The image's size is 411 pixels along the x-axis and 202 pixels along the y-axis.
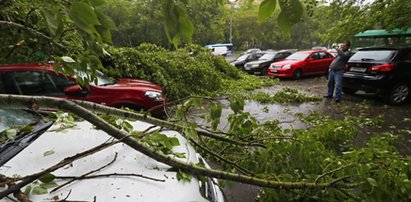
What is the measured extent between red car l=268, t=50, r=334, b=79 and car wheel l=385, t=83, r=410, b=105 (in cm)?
588

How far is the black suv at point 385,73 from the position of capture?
23.2 feet

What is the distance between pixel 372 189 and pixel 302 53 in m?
13.4

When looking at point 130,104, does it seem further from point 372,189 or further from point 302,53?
point 302,53

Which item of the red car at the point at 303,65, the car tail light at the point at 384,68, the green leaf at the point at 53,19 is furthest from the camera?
the red car at the point at 303,65

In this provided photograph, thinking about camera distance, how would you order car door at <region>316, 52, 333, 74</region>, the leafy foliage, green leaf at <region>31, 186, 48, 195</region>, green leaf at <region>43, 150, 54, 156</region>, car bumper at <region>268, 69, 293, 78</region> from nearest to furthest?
green leaf at <region>31, 186, 48, 195</region> < green leaf at <region>43, 150, 54, 156</region> < the leafy foliage < car bumper at <region>268, 69, 293, 78</region> < car door at <region>316, 52, 333, 74</region>

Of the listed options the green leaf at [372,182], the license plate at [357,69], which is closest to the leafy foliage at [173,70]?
the license plate at [357,69]

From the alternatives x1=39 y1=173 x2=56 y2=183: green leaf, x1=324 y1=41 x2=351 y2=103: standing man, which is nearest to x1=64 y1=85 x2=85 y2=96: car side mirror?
x1=39 y1=173 x2=56 y2=183: green leaf

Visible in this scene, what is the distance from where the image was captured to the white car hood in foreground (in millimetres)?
1632

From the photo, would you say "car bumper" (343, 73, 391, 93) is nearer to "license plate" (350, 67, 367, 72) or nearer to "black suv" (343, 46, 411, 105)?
"black suv" (343, 46, 411, 105)

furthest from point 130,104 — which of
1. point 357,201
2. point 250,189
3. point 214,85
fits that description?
point 214,85

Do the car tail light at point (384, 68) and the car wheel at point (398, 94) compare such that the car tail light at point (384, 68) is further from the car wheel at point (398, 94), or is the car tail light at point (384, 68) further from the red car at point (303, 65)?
the red car at point (303, 65)

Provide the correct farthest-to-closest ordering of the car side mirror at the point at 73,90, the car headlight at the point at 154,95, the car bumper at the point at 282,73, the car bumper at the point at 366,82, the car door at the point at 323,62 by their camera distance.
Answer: the car door at the point at 323,62 < the car bumper at the point at 282,73 < the car bumper at the point at 366,82 < the car headlight at the point at 154,95 < the car side mirror at the point at 73,90

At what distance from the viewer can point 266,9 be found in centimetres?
88

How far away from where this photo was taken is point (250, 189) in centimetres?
349
